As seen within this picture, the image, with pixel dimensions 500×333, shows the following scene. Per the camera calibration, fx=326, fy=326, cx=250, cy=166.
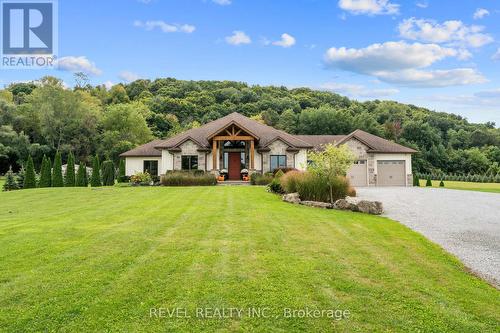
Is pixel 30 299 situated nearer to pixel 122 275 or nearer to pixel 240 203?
pixel 122 275

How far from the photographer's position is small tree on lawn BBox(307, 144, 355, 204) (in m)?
13.8

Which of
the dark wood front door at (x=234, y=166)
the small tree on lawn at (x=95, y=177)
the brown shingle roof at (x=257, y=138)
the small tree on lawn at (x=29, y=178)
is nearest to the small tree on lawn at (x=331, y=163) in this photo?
the brown shingle roof at (x=257, y=138)

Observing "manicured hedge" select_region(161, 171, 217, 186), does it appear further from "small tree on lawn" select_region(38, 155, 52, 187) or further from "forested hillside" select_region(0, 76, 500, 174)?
"forested hillside" select_region(0, 76, 500, 174)

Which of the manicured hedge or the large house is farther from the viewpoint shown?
the large house

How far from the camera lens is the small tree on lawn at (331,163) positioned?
1384 cm

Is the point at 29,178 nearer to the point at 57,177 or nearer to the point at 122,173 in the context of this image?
the point at 57,177

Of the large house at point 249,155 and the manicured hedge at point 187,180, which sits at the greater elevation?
the large house at point 249,155

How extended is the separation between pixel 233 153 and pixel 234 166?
114 centimetres

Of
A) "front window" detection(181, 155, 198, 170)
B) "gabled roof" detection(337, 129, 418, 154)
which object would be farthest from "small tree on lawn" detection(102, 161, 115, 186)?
"gabled roof" detection(337, 129, 418, 154)

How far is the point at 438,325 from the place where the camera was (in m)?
3.64

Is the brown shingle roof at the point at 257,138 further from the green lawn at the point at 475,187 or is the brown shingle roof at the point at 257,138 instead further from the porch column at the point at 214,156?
the green lawn at the point at 475,187

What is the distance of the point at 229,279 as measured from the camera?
473 cm

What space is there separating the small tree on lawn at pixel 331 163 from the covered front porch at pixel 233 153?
12.5 m

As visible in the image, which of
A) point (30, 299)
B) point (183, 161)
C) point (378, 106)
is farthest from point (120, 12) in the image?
point (378, 106)
